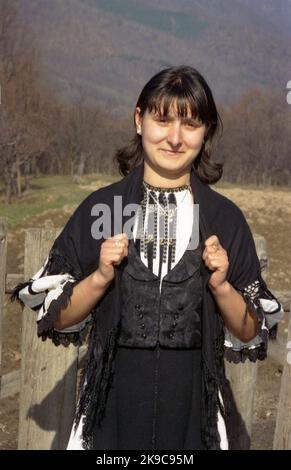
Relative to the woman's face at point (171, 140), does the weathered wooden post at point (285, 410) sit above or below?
below

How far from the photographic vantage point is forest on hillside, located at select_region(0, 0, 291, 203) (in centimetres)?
3728

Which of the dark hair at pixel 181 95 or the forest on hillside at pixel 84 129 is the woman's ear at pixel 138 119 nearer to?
the dark hair at pixel 181 95

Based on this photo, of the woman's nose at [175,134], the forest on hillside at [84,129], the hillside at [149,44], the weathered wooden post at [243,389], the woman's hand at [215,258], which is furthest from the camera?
the hillside at [149,44]

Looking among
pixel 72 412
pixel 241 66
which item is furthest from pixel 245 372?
pixel 241 66

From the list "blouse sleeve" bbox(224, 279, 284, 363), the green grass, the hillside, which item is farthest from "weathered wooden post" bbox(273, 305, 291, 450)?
the hillside

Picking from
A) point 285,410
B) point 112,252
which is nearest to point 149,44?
point 285,410

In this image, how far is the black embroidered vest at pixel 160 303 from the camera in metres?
2.40

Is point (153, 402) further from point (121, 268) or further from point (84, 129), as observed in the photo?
point (84, 129)

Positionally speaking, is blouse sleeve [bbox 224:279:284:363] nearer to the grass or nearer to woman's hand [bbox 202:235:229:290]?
woman's hand [bbox 202:235:229:290]

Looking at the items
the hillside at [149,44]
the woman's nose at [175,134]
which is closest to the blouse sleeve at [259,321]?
the woman's nose at [175,134]

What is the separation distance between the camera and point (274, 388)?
24.6 feet

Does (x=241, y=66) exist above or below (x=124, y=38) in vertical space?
below

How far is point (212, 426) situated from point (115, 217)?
79cm

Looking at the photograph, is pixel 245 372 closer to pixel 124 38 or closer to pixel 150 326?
pixel 150 326
